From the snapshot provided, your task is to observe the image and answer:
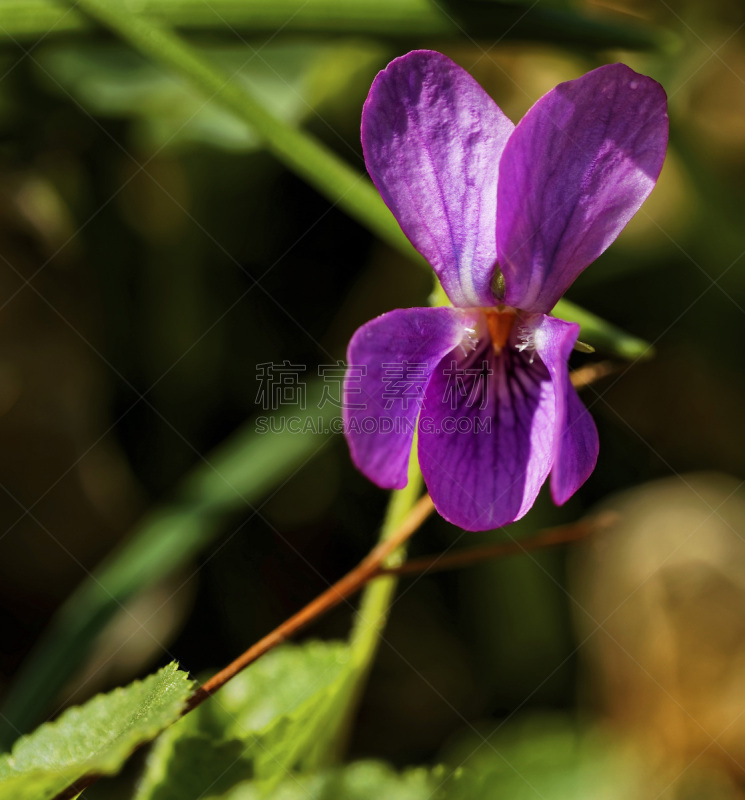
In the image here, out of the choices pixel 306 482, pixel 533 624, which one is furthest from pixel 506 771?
pixel 306 482

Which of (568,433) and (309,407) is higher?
(568,433)

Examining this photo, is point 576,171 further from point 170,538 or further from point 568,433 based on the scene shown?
point 170,538

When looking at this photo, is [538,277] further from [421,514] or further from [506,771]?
[506,771]

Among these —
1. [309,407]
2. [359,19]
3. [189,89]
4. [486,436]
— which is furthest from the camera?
[189,89]

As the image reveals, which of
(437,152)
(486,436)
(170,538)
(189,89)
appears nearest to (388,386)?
(486,436)

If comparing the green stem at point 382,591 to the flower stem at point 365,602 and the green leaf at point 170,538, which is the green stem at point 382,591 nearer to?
the flower stem at point 365,602

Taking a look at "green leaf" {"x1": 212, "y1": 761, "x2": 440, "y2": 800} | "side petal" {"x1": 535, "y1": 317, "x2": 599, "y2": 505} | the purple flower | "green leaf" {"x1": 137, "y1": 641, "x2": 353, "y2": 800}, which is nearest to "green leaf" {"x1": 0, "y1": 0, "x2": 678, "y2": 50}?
the purple flower

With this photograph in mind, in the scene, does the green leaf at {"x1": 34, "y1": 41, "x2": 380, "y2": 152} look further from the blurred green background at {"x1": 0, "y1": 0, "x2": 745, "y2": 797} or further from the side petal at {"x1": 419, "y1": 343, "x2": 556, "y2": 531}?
the side petal at {"x1": 419, "y1": 343, "x2": 556, "y2": 531}
